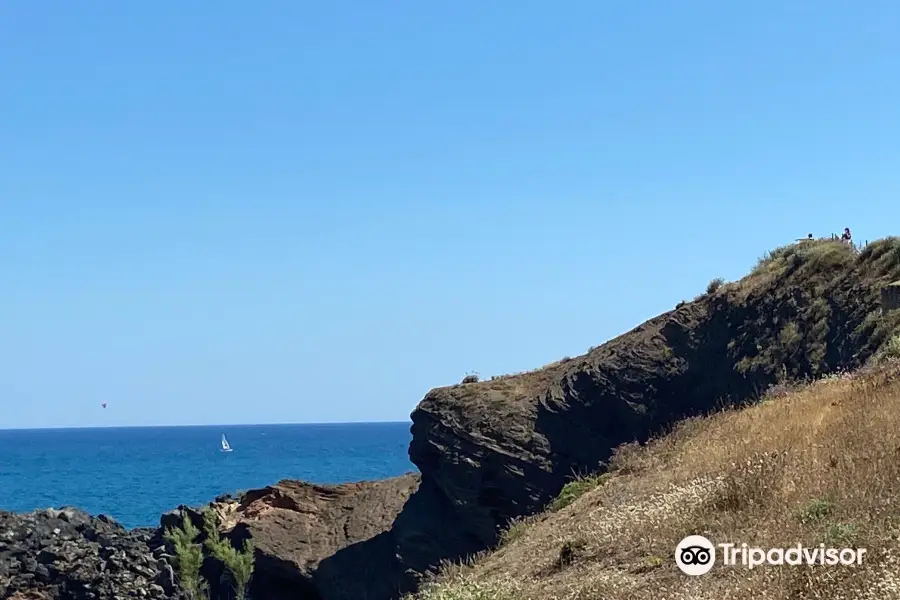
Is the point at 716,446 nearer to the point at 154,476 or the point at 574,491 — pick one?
the point at 574,491

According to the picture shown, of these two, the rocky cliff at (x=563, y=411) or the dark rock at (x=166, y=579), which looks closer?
the rocky cliff at (x=563, y=411)

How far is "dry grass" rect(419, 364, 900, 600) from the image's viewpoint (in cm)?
805

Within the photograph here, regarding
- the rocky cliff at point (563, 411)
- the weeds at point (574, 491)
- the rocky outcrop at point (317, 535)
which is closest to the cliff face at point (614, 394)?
the rocky cliff at point (563, 411)

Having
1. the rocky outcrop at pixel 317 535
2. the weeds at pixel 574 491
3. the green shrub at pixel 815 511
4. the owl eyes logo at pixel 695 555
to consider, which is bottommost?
the rocky outcrop at pixel 317 535

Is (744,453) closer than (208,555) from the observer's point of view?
Yes

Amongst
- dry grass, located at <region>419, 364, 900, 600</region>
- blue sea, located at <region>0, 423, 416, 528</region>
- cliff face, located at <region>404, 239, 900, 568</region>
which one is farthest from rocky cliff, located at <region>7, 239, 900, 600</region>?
blue sea, located at <region>0, 423, 416, 528</region>

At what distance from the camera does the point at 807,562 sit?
316 inches

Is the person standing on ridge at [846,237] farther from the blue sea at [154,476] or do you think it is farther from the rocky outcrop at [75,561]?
the blue sea at [154,476]

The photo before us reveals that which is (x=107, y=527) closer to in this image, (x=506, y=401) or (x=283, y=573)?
(x=283, y=573)

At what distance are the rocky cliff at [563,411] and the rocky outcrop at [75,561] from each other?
758 cm

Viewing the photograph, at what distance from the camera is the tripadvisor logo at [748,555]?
7914mm

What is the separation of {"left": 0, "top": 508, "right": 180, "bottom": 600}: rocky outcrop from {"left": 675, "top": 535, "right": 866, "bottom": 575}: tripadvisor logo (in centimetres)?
3701

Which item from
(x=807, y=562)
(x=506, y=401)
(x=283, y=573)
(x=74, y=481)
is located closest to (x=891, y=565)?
(x=807, y=562)

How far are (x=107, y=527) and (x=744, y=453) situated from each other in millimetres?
43992
